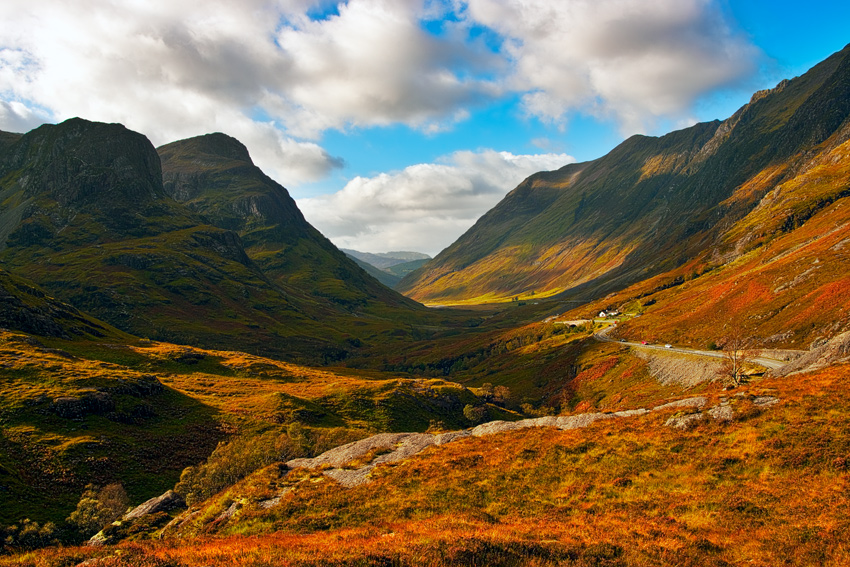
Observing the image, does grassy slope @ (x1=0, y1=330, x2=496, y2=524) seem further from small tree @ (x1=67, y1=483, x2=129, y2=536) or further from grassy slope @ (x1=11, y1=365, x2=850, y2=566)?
grassy slope @ (x1=11, y1=365, x2=850, y2=566)

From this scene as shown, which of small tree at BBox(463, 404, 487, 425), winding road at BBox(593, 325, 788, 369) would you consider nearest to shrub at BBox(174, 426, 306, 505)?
small tree at BBox(463, 404, 487, 425)

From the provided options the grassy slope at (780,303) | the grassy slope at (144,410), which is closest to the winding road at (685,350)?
the grassy slope at (780,303)

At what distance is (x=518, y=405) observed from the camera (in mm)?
140875

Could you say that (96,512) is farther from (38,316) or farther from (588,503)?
(38,316)

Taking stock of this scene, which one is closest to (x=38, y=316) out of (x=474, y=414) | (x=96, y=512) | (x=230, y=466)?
(x=96, y=512)

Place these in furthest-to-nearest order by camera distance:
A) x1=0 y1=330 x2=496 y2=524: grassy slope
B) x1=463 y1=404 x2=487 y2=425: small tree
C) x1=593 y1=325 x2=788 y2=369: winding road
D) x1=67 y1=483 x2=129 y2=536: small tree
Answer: x1=463 y1=404 x2=487 y2=425: small tree
x1=593 y1=325 x2=788 y2=369: winding road
x1=0 y1=330 x2=496 y2=524: grassy slope
x1=67 y1=483 x2=129 y2=536: small tree

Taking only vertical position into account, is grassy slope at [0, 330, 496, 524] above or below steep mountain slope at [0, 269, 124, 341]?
below

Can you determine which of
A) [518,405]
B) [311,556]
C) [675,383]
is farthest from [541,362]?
[311,556]

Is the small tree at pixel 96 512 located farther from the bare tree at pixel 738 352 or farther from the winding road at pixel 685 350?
the bare tree at pixel 738 352

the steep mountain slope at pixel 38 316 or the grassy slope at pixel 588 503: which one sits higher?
the steep mountain slope at pixel 38 316

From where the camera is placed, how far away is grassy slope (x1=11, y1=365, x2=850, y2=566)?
52.9ft

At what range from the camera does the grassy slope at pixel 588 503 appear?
1611 cm

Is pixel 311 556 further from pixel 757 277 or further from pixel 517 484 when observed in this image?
pixel 757 277

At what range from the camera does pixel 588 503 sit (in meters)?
23.7
